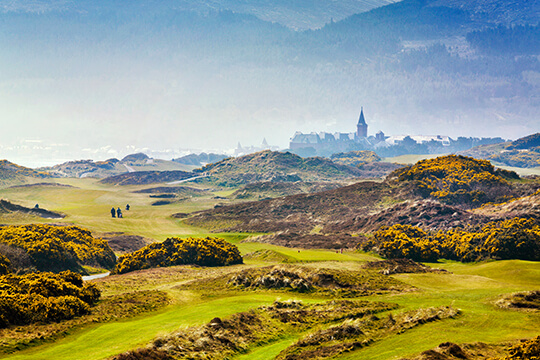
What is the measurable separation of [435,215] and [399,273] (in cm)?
5588

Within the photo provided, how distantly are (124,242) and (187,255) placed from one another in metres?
31.9

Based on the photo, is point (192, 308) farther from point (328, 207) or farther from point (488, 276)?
point (328, 207)

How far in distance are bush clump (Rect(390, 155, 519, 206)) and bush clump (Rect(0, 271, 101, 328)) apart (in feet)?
374

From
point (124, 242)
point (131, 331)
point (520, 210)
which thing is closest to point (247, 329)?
point (131, 331)

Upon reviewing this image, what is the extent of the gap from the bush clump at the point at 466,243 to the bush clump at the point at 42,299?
55.8 m

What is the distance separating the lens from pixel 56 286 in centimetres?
3219

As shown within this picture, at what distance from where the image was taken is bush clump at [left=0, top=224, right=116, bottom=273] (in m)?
59.8

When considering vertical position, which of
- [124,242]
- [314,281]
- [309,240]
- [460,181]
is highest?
[460,181]

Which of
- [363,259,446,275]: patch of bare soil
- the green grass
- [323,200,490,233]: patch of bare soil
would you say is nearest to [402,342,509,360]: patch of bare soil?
the green grass

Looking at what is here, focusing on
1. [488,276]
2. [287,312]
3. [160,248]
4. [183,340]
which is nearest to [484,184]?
[488,276]

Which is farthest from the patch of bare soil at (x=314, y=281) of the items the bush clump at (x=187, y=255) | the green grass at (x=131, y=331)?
the bush clump at (x=187, y=255)

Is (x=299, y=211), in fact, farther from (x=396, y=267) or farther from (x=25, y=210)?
(x=25, y=210)

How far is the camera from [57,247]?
63.4 metres

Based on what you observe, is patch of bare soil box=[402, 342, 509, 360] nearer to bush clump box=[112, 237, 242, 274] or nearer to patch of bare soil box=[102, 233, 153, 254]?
bush clump box=[112, 237, 242, 274]
